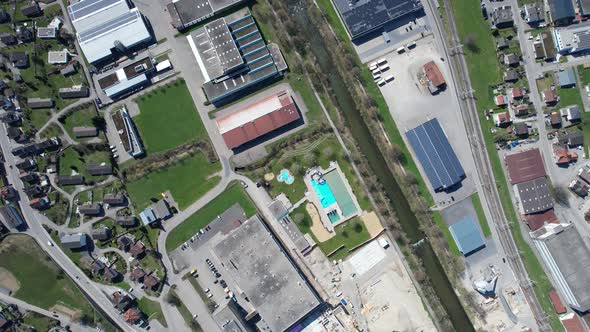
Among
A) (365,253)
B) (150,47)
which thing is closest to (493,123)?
(365,253)

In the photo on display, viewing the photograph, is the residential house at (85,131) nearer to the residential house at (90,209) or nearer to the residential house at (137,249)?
the residential house at (90,209)

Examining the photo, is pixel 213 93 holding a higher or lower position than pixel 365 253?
higher

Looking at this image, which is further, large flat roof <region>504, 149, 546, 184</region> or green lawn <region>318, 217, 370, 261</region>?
large flat roof <region>504, 149, 546, 184</region>

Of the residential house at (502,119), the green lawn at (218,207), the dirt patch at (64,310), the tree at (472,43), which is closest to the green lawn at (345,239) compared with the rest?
the green lawn at (218,207)

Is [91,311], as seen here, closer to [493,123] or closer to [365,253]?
[365,253]

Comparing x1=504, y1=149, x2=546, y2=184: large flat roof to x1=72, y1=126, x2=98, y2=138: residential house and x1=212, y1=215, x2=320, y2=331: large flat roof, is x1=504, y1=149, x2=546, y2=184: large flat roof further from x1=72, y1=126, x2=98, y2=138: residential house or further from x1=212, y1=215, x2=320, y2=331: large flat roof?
x1=72, y1=126, x2=98, y2=138: residential house

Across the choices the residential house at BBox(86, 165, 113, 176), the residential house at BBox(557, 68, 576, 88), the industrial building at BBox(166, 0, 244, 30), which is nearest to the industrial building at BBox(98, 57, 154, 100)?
the industrial building at BBox(166, 0, 244, 30)
